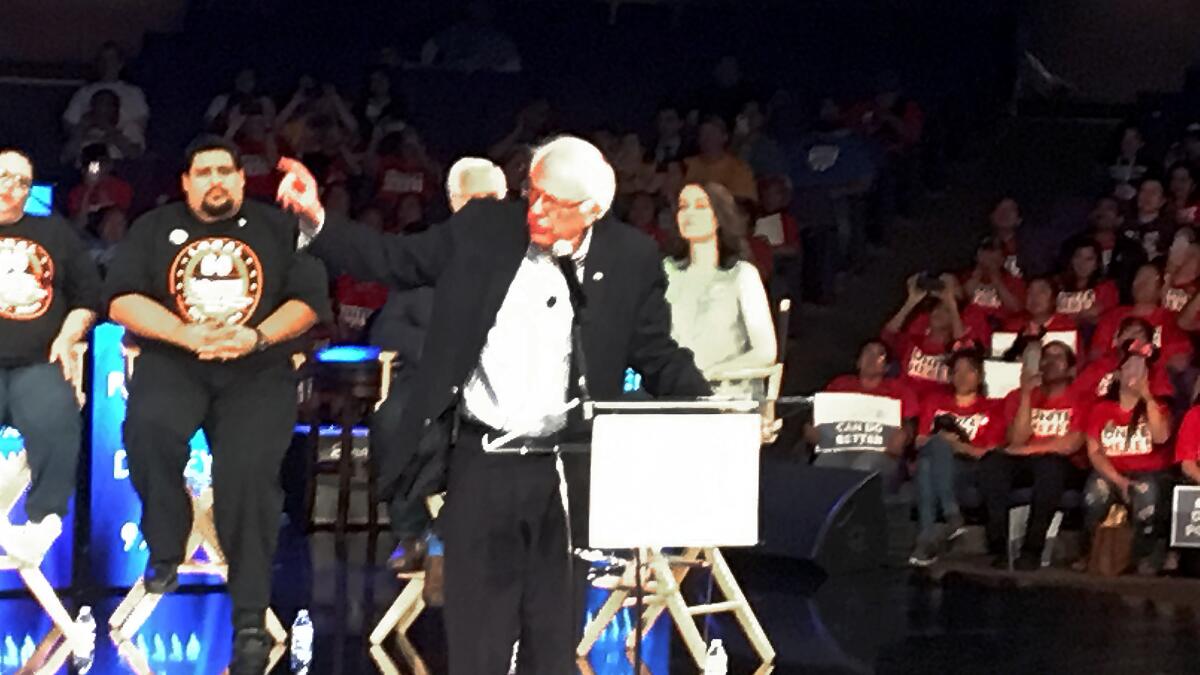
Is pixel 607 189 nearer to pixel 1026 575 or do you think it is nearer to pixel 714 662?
pixel 714 662

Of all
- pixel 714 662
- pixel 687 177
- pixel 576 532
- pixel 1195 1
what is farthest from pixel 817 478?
pixel 1195 1

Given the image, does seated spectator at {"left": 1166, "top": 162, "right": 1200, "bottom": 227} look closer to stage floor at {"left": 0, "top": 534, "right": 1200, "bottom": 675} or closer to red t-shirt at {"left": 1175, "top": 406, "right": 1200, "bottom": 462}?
red t-shirt at {"left": 1175, "top": 406, "right": 1200, "bottom": 462}

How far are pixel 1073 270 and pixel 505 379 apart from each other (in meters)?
5.68

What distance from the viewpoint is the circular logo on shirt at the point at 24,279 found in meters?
5.25

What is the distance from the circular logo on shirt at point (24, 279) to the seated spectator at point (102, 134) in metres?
4.45

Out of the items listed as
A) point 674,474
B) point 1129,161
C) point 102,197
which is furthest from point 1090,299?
point 674,474

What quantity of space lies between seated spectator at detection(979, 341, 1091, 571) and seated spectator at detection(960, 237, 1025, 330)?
2.54 feet

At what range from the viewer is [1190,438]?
735 cm

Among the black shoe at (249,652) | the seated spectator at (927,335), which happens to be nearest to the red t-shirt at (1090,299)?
the seated spectator at (927,335)

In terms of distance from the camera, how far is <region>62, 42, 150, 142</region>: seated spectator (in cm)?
973

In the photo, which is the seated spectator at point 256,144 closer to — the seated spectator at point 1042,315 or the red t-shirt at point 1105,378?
the seated spectator at point 1042,315

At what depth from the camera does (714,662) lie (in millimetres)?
5160

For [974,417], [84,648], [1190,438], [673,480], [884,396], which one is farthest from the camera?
[974,417]

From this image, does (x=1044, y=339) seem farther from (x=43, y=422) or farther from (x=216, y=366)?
(x=43, y=422)
